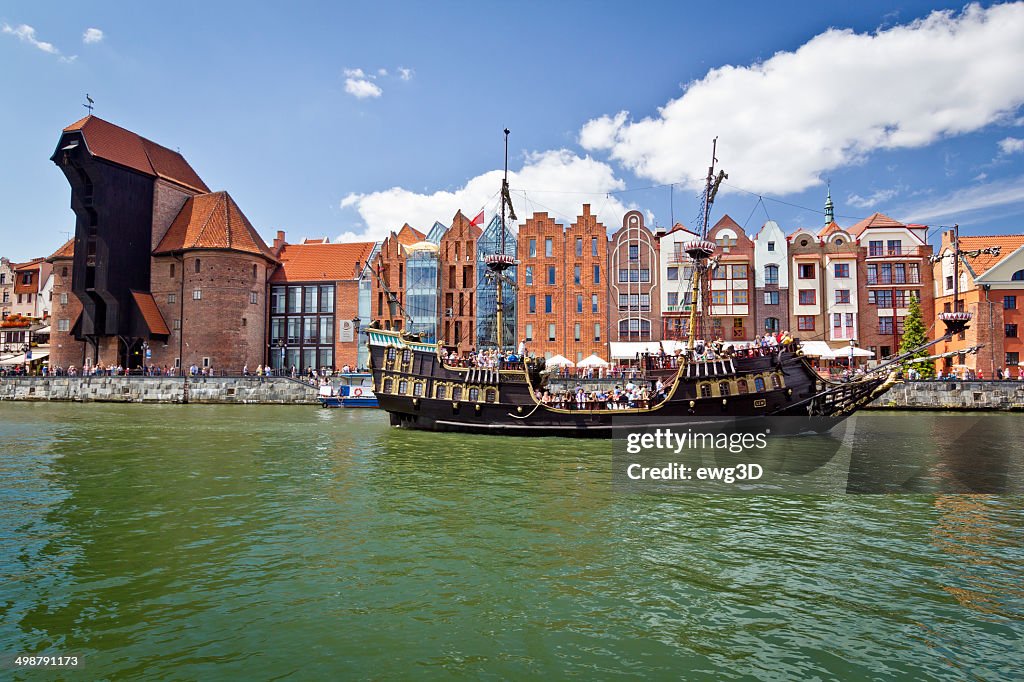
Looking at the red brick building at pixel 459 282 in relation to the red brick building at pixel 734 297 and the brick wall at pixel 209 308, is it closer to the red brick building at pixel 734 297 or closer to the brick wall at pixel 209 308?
the brick wall at pixel 209 308

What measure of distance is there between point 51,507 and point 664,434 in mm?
25860

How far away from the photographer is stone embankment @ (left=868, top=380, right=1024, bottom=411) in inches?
2025

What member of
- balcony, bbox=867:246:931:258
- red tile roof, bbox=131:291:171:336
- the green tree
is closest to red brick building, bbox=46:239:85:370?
red tile roof, bbox=131:291:171:336

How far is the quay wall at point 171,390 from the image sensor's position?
202 ft

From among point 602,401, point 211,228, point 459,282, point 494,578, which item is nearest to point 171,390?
point 211,228

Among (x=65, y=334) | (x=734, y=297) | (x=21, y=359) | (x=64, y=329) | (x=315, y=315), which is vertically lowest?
(x=21, y=359)

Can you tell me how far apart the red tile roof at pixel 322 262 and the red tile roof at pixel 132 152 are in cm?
1516

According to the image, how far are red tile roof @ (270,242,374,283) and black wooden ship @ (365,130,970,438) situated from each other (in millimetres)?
41776

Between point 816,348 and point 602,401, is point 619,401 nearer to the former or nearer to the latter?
point 602,401

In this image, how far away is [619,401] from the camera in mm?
34469

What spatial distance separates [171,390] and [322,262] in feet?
79.4

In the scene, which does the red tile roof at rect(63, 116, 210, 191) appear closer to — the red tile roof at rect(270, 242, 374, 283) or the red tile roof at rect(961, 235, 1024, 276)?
the red tile roof at rect(270, 242, 374, 283)

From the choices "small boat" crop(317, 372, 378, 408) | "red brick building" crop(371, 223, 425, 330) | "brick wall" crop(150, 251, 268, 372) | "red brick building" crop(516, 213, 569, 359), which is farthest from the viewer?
"red brick building" crop(371, 223, 425, 330)

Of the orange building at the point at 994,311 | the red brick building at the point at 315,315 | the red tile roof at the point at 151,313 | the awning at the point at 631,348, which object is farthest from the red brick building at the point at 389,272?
the orange building at the point at 994,311
